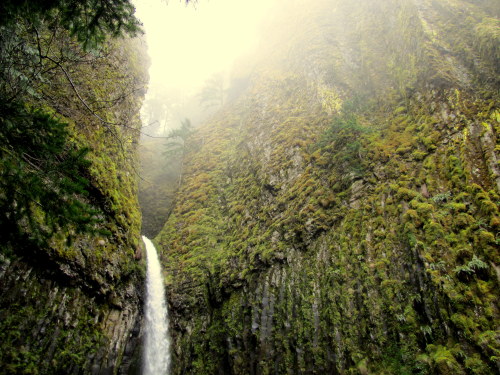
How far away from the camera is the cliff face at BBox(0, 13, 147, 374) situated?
3602 mm

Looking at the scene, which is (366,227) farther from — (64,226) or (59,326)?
(59,326)

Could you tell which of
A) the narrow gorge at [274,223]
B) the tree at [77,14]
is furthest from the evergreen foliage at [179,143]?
the tree at [77,14]

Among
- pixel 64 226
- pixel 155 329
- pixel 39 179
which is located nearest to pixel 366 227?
pixel 64 226

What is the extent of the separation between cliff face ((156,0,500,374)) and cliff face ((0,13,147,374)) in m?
3.40

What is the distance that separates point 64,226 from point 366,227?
8223 millimetres

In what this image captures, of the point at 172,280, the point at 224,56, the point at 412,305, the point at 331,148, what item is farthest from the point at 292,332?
the point at 224,56

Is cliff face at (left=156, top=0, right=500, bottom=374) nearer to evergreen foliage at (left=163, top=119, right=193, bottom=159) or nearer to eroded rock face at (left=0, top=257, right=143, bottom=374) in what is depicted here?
eroded rock face at (left=0, top=257, right=143, bottom=374)

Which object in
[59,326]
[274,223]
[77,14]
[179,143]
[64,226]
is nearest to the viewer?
[64,226]

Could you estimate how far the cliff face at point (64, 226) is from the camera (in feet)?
11.8

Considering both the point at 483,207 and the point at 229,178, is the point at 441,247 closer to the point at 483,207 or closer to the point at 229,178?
the point at 483,207

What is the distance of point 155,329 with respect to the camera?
36.3 ft

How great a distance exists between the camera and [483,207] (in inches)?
246

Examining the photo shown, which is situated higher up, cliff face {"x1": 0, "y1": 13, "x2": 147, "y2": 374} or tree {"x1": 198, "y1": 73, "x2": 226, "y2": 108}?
tree {"x1": 198, "y1": 73, "x2": 226, "y2": 108}

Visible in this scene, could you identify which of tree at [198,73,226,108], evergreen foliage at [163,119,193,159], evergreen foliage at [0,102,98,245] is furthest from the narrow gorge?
tree at [198,73,226,108]
